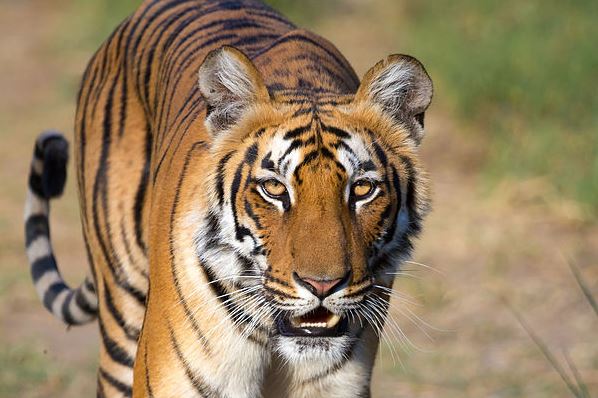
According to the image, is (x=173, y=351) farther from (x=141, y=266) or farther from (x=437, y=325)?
(x=437, y=325)

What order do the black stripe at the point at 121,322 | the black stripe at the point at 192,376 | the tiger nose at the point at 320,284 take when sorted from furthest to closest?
the black stripe at the point at 121,322
the black stripe at the point at 192,376
the tiger nose at the point at 320,284

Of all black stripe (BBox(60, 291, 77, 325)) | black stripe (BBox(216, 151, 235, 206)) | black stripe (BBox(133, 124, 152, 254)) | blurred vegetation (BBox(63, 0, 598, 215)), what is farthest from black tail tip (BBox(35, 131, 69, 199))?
blurred vegetation (BBox(63, 0, 598, 215))

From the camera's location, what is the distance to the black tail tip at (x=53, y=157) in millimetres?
3600

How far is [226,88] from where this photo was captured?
2.58 metres

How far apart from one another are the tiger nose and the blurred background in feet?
3.71

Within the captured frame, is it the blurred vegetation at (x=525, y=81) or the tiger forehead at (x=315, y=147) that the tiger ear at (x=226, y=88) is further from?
the blurred vegetation at (x=525, y=81)

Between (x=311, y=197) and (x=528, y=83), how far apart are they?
4.25 m

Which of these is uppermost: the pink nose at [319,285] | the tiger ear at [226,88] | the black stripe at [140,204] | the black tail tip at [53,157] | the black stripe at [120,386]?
the tiger ear at [226,88]

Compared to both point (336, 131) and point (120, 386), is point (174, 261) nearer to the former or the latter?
point (336, 131)

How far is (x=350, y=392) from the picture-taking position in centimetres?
277

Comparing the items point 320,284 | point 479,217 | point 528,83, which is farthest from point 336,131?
point 528,83

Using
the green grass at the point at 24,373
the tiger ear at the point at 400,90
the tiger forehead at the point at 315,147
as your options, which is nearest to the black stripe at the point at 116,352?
the tiger forehead at the point at 315,147

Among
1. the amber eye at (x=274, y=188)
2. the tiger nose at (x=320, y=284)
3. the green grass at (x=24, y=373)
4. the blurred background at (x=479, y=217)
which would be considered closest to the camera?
the tiger nose at (x=320, y=284)

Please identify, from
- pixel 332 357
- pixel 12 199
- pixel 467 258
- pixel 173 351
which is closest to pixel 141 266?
pixel 173 351
